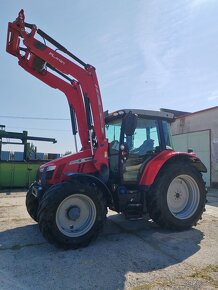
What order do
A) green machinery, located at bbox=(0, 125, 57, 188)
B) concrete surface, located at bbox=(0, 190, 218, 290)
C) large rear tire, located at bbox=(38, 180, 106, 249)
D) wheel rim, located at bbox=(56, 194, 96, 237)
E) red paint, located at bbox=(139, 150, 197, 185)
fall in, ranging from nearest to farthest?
1. concrete surface, located at bbox=(0, 190, 218, 290)
2. large rear tire, located at bbox=(38, 180, 106, 249)
3. wheel rim, located at bbox=(56, 194, 96, 237)
4. red paint, located at bbox=(139, 150, 197, 185)
5. green machinery, located at bbox=(0, 125, 57, 188)

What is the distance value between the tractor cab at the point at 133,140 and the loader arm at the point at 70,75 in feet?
→ 1.23

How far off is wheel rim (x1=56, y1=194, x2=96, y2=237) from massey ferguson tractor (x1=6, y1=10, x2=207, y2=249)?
0.02 metres

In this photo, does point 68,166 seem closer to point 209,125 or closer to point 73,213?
point 73,213

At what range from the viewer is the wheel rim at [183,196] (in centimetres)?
628

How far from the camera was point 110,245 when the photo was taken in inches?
200

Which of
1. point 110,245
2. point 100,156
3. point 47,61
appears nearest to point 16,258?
point 110,245

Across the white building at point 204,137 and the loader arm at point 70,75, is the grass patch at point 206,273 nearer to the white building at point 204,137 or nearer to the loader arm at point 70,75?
the loader arm at point 70,75

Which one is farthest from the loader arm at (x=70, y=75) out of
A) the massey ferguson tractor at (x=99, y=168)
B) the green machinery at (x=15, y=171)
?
the green machinery at (x=15, y=171)

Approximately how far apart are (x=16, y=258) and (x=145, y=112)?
3.69 metres

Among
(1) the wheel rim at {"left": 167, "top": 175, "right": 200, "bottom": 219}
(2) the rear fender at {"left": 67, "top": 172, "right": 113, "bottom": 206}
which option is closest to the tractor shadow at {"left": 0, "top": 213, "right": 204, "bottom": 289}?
(1) the wheel rim at {"left": 167, "top": 175, "right": 200, "bottom": 219}

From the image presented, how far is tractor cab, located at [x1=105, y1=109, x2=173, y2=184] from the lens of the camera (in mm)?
5906

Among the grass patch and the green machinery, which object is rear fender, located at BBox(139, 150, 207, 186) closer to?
the grass patch

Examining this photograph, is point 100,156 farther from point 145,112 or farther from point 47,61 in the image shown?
point 47,61

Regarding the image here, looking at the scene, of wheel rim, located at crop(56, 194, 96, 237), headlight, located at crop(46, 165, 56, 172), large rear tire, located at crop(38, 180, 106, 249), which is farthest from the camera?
headlight, located at crop(46, 165, 56, 172)
